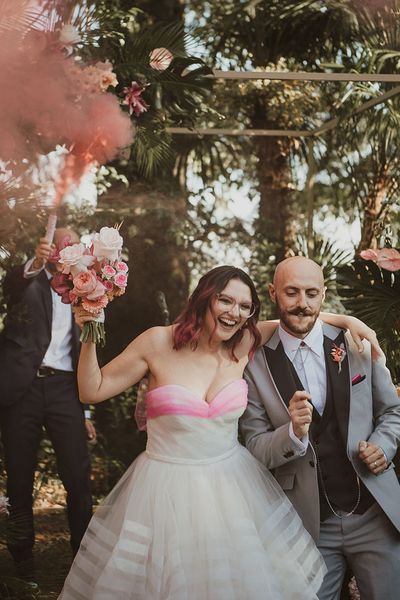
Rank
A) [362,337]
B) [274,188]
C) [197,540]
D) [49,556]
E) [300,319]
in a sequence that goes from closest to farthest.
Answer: [197,540] < [300,319] < [362,337] < [49,556] < [274,188]

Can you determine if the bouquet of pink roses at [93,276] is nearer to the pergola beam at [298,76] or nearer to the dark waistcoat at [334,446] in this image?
the dark waistcoat at [334,446]

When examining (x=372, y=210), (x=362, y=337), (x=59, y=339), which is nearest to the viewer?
(x=362, y=337)

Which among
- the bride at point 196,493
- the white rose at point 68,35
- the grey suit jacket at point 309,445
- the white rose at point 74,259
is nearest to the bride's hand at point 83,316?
the bride at point 196,493

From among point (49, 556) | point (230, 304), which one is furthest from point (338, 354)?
point (49, 556)

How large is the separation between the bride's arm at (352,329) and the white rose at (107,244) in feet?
2.39

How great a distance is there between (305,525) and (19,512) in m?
1.98

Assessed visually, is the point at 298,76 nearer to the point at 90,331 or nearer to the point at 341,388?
the point at 341,388

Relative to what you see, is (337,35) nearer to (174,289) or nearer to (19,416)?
(174,289)

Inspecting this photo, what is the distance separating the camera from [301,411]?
2.93m

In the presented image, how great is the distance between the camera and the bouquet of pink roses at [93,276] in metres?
Answer: 2.92

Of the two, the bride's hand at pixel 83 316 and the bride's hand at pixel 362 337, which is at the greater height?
the bride's hand at pixel 83 316

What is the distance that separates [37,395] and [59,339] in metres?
0.32

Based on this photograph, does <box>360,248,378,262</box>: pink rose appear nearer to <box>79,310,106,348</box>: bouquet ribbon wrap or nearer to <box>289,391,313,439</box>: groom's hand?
<box>289,391,313,439</box>: groom's hand

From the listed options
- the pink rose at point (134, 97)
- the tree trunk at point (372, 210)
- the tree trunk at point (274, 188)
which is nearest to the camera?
the pink rose at point (134, 97)
